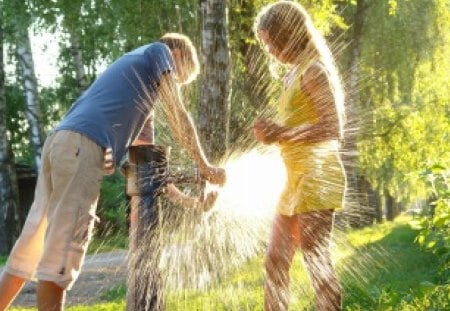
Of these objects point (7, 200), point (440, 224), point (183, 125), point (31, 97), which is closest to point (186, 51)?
point (183, 125)

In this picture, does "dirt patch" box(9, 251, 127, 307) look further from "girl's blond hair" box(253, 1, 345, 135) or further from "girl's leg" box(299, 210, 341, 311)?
"girl's blond hair" box(253, 1, 345, 135)

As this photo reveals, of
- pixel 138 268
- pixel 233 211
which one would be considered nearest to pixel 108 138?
pixel 138 268

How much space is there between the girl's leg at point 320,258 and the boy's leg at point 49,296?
1.27m

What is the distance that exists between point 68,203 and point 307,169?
1254 millimetres

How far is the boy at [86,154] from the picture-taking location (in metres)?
4.11

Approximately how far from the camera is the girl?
171 inches

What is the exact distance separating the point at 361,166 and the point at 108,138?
731 inches

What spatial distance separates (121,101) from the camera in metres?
4.30

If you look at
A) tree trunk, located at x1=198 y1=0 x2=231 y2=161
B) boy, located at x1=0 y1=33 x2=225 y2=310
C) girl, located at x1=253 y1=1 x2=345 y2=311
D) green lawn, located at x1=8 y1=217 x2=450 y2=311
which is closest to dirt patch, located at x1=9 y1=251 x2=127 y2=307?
green lawn, located at x1=8 y1=217 x2=450 y2=311

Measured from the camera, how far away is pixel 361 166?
2230 centimetres

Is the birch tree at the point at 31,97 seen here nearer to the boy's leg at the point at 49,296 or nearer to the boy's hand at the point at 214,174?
the boy's hand at the point at 214,174

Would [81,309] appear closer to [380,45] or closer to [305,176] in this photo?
[305,176]

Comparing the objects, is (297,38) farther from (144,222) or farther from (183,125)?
(144,222)

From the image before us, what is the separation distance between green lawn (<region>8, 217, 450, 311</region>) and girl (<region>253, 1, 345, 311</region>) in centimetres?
76
